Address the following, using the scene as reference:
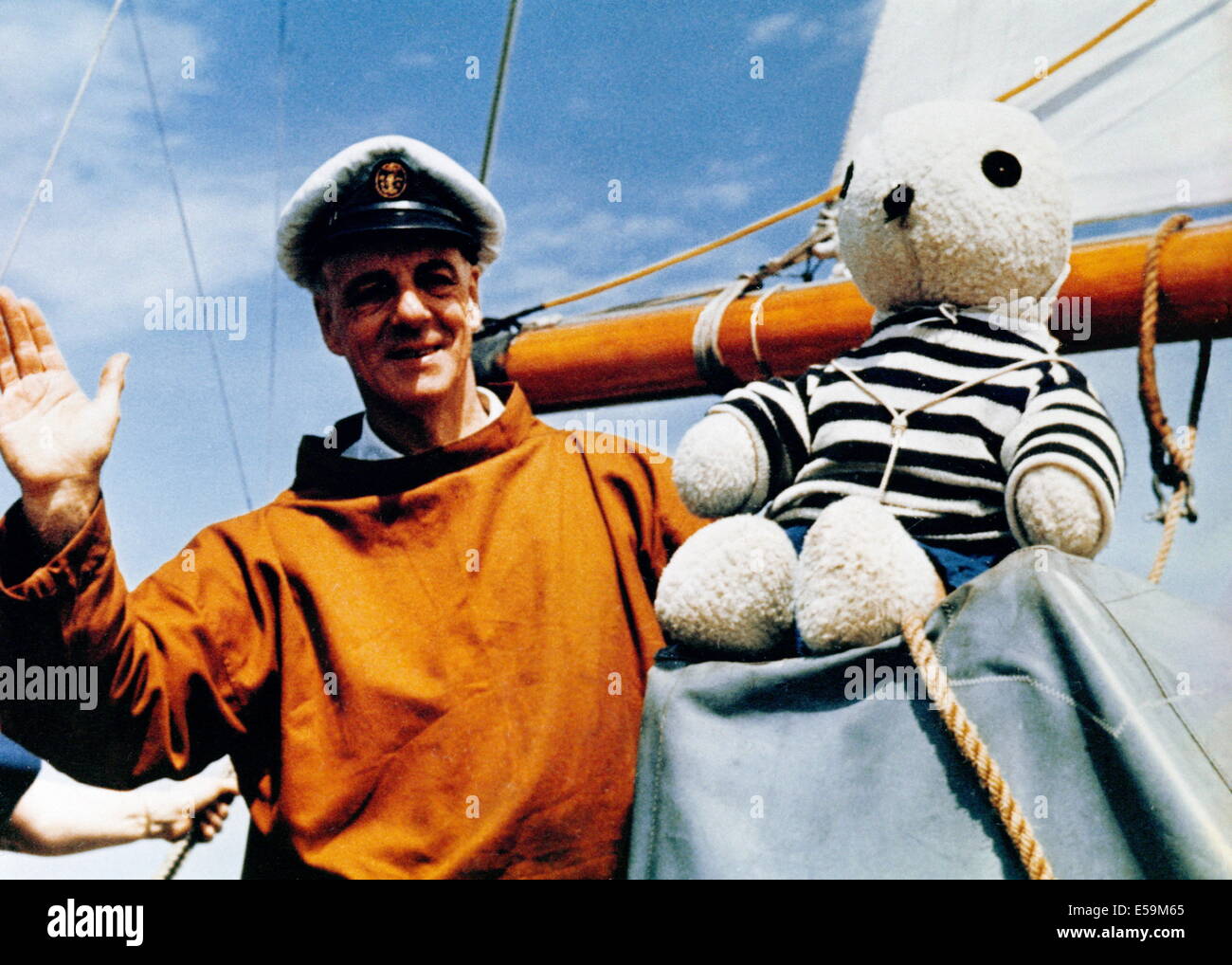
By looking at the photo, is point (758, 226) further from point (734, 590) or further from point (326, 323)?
point (734, 590)

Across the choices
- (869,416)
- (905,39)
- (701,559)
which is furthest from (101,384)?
(905,39)

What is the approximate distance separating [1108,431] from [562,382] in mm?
1271

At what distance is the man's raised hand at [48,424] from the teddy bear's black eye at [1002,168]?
0.83 m

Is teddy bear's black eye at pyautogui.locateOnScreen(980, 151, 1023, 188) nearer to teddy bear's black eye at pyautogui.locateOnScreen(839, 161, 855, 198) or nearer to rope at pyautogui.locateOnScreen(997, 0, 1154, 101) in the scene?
teddy bear's black eye at pyautogui.locateOnScreen(839, 161, 855, 198)

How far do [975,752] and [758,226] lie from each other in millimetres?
1472

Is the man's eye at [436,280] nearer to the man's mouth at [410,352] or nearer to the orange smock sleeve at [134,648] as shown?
the man's mouth at [410,352]

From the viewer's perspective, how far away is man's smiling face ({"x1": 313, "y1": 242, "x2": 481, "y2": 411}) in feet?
4.36

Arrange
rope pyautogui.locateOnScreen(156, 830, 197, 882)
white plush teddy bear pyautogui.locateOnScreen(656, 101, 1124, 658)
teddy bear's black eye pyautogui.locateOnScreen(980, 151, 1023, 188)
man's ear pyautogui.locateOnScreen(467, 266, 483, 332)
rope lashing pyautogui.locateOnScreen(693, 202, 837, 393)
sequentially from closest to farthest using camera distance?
white plush teddy bear pyautogui.locateOnScreen(656, 101, 1124, 658)
teddy bear's black eye pyautogui.locateOnScreen(980, 151, 1023, 188)
man's ear pyautogui.locateOnScreen(467, 266, 483, 332)
rope pyautogui.locateOnScreen(156, 830, 197, 882)
rope lashing pyautogui.locateOnScreen(693, 202, 837, 393)

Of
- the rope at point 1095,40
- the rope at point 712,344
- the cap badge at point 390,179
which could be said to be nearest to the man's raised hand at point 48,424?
the cap badge at point 390,179

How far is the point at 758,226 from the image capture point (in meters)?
2.13

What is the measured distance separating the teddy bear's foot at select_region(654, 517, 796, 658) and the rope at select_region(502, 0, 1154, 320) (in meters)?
1.22

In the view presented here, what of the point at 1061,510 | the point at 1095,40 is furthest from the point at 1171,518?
the point at 1095,40

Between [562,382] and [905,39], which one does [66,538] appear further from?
[905,39]

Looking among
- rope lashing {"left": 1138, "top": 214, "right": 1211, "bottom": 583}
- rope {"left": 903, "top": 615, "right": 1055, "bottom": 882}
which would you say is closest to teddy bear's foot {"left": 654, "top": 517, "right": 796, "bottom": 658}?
rope {"left": 903, "top": 615, "right": 1055, "bottom": 882}
